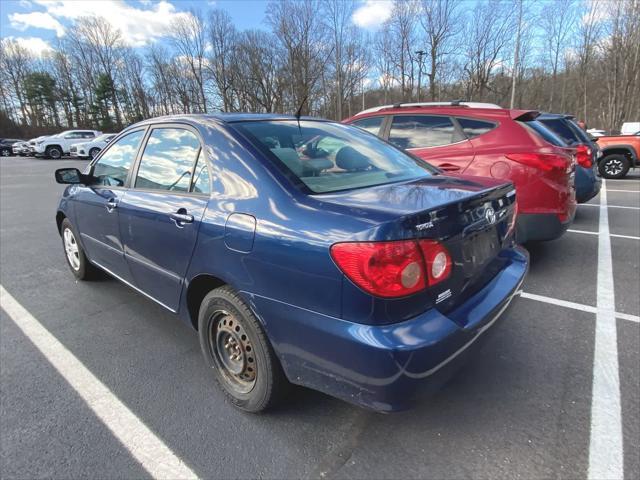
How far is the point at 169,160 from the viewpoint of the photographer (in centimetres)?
263

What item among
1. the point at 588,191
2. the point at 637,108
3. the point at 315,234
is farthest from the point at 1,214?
the point at 637,108

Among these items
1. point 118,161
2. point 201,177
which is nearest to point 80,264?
point 118,161

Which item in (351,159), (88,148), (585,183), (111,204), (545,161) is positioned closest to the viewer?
(351,159)

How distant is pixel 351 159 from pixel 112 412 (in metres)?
2.08

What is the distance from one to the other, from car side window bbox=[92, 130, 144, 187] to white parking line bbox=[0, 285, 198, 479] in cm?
134

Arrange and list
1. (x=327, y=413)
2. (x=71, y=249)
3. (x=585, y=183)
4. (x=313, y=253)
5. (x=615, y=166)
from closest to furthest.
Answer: (x=313, y=253) → (x=327, y=413) → (x=71, y=249) → (x=585, y=183) → (x=615, y=166)

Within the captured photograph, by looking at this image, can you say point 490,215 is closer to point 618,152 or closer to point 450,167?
point 450,167


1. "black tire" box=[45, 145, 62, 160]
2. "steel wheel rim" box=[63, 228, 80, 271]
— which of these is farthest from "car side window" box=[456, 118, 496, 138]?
"black tire" box=[45, 145, 62, 160]

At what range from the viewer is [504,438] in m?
1.99

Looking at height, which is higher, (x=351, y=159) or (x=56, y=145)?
(x=56, y=145)

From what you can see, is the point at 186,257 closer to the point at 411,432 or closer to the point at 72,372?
the point at 72,372

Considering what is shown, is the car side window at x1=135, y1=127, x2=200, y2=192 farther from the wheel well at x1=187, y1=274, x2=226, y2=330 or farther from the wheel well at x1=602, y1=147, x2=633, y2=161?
the wheel well at x1=602, y1=147, x2=633, y2=161

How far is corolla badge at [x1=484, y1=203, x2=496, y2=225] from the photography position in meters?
2.00

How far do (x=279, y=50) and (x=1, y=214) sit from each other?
39885mm
